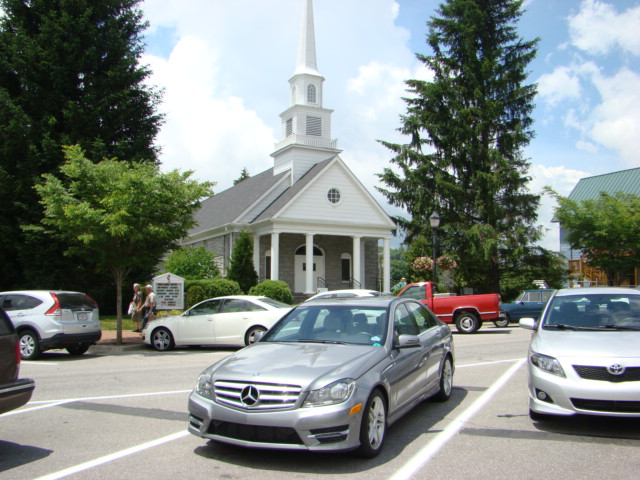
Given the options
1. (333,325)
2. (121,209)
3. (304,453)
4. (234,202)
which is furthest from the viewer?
(234,202)

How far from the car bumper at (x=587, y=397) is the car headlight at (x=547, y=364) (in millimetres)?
53

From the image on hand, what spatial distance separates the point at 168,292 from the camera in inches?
802

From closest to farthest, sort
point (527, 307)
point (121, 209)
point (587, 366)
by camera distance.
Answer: point (587, 366) → point (121, 209) → point (527, 307)

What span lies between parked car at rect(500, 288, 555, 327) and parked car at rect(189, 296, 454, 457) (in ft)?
56.6

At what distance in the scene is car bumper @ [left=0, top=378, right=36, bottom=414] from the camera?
17.7ft

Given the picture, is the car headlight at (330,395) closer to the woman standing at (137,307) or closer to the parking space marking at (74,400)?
the parking space marking at (74,400)

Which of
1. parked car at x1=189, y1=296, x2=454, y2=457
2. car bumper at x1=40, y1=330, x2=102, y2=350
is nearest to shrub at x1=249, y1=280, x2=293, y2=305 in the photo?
car bumper at x1=40, y1=330, x2=102, y2=350

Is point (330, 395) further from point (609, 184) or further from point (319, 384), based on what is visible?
point (609, 184)

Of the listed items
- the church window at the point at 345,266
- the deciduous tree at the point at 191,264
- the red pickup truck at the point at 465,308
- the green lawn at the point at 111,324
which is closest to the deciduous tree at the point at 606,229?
the church window at the point at 345,266

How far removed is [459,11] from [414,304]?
29775mm

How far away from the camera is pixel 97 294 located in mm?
24672

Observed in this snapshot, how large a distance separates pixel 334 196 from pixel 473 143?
8.43 m

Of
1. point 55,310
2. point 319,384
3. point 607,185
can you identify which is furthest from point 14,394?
point 607,185

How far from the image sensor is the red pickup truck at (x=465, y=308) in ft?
65.1
